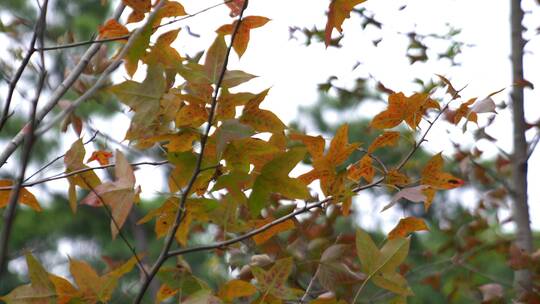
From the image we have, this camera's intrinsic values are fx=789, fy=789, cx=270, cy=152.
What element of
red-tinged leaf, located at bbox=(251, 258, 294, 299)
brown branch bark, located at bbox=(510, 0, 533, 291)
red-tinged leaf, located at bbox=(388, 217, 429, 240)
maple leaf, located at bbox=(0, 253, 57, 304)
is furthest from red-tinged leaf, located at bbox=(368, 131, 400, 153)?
brown branch bark, located at bbox=(510, 0, 533, 291)

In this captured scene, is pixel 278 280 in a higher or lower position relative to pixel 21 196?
lower

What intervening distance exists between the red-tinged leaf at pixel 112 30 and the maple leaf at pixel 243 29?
5.1 inches

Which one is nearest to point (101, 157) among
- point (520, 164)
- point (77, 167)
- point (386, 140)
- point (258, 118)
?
point (77, 167)

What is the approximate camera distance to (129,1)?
110 cm

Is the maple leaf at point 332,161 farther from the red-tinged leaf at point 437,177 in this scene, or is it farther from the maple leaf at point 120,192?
the maple leaf at point 120,192

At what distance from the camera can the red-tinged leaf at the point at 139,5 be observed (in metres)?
1.10

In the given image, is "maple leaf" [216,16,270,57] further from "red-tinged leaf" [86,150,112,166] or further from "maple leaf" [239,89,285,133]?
"red-tinged leaf" [86,150,112,166]

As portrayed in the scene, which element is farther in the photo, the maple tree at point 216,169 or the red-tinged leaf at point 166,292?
the red-tinged leaf at point 166,292

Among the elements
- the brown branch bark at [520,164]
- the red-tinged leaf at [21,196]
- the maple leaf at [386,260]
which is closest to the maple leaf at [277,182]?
the maple leaf at [386,260]

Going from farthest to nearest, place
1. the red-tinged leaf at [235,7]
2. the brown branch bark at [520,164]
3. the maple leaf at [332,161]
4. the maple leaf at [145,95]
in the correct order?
the brown branch bark at [520,164] < the red-tinged leaf at [235,7] < the maple leaf at [332,161] < the maple leaf at [145,95]

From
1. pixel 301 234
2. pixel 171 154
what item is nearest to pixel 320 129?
pixel 301 234

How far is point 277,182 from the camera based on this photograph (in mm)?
1022

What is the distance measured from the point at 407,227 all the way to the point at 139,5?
488 mm

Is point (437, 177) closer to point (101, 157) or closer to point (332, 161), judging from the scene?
point (332, 161)
